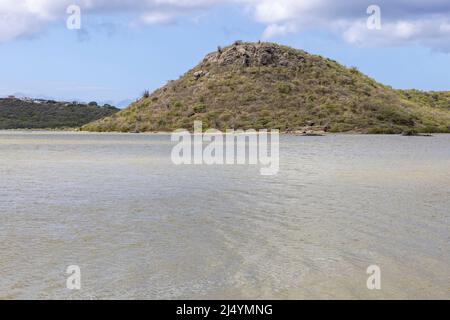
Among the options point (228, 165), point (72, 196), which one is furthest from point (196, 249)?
point (228, 165)

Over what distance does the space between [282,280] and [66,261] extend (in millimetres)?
3501

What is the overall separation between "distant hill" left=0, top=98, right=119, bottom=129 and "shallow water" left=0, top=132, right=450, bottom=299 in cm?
12785

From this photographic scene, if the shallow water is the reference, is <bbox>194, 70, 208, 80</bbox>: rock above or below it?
above

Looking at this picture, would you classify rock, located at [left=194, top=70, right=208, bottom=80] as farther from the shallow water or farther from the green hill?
the shallow water

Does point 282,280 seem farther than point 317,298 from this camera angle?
Yes

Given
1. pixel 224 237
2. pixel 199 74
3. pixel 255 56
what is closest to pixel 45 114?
pixel 199 74

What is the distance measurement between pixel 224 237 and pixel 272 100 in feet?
271

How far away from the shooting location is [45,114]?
16262cm

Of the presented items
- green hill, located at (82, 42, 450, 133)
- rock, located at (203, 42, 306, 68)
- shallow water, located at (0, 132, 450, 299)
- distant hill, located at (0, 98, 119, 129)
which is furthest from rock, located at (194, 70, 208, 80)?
shallow water, located at (0, 132, 450, 299)

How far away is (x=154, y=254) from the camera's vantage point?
9.58m

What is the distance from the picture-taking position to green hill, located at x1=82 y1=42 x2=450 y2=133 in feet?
285

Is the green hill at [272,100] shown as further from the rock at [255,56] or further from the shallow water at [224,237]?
the shallow water at [224,237]

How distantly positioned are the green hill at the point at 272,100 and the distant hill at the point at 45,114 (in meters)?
46.2

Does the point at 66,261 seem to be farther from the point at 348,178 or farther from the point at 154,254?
the point at 348,178
